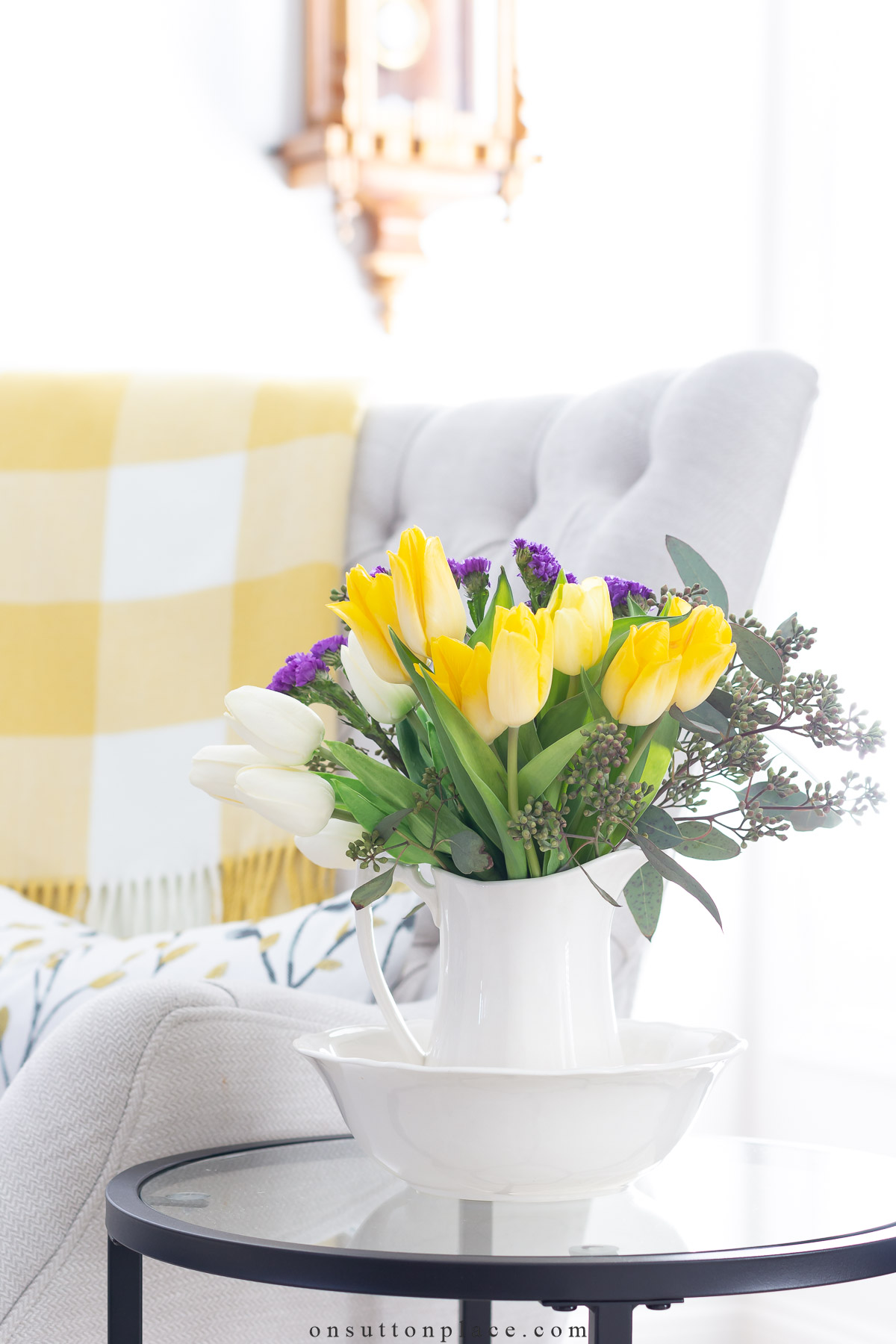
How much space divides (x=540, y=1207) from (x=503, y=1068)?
0.06 metres

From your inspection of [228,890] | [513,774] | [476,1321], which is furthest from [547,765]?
[228,890]

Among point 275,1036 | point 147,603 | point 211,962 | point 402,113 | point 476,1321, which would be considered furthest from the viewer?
point 402,113

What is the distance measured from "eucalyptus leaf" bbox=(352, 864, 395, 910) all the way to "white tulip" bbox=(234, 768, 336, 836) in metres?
0.03

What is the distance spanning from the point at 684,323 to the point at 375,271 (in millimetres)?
459

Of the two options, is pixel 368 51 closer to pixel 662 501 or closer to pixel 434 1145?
pixel 662 501

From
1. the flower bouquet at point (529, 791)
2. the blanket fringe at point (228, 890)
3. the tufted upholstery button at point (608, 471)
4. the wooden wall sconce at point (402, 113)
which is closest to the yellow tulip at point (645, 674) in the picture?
the flower bouquet at point (529, 791)

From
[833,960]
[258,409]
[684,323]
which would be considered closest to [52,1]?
[258,409]

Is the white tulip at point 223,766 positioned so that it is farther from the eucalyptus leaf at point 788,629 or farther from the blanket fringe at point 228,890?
the blanket fringe at point 228,890

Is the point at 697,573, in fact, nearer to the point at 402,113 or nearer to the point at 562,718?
the point at 562,718

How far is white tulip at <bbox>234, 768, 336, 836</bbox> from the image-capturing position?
0.57 metres

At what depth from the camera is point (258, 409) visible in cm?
141

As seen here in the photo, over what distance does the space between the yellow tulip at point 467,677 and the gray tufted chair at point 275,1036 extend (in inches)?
10.5

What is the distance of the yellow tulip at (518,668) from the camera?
51 cm

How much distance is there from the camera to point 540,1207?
0.57 meters
